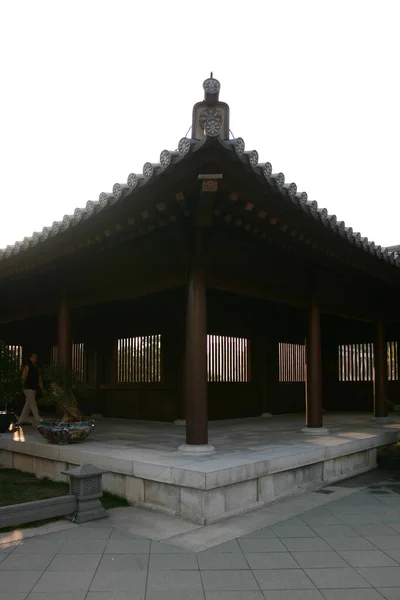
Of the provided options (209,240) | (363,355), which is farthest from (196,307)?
(363,355)

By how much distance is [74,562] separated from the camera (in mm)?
4180

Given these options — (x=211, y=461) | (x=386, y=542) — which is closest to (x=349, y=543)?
(x=386, y=542)

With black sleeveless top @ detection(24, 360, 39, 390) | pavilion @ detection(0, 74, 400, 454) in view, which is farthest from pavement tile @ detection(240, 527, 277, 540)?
black sleeveless top @ detection(24, 360, 39, 390)

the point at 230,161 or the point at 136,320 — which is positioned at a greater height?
the point at 230,161

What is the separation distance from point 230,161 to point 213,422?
7.24 m

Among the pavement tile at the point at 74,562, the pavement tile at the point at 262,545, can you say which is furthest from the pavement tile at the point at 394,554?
the pavement tile at the point at 74,562

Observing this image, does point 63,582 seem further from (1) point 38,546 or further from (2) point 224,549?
(2) point 224,549

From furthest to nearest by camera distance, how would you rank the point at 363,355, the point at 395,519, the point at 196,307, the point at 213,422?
the point at 363,355 → the point at 213,422 → the point at 196,307 → the point at 395,519

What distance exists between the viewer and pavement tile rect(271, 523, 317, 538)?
493 centimetres

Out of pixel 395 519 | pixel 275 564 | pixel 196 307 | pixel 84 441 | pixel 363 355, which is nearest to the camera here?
pixel 275 564

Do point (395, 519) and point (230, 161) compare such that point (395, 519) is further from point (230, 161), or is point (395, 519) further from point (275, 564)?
point (230, 161)

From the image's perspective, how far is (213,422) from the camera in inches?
437

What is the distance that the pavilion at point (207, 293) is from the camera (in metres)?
5.54

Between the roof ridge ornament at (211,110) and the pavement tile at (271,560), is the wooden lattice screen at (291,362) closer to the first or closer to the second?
the roof ridge ornament at (211,110)
